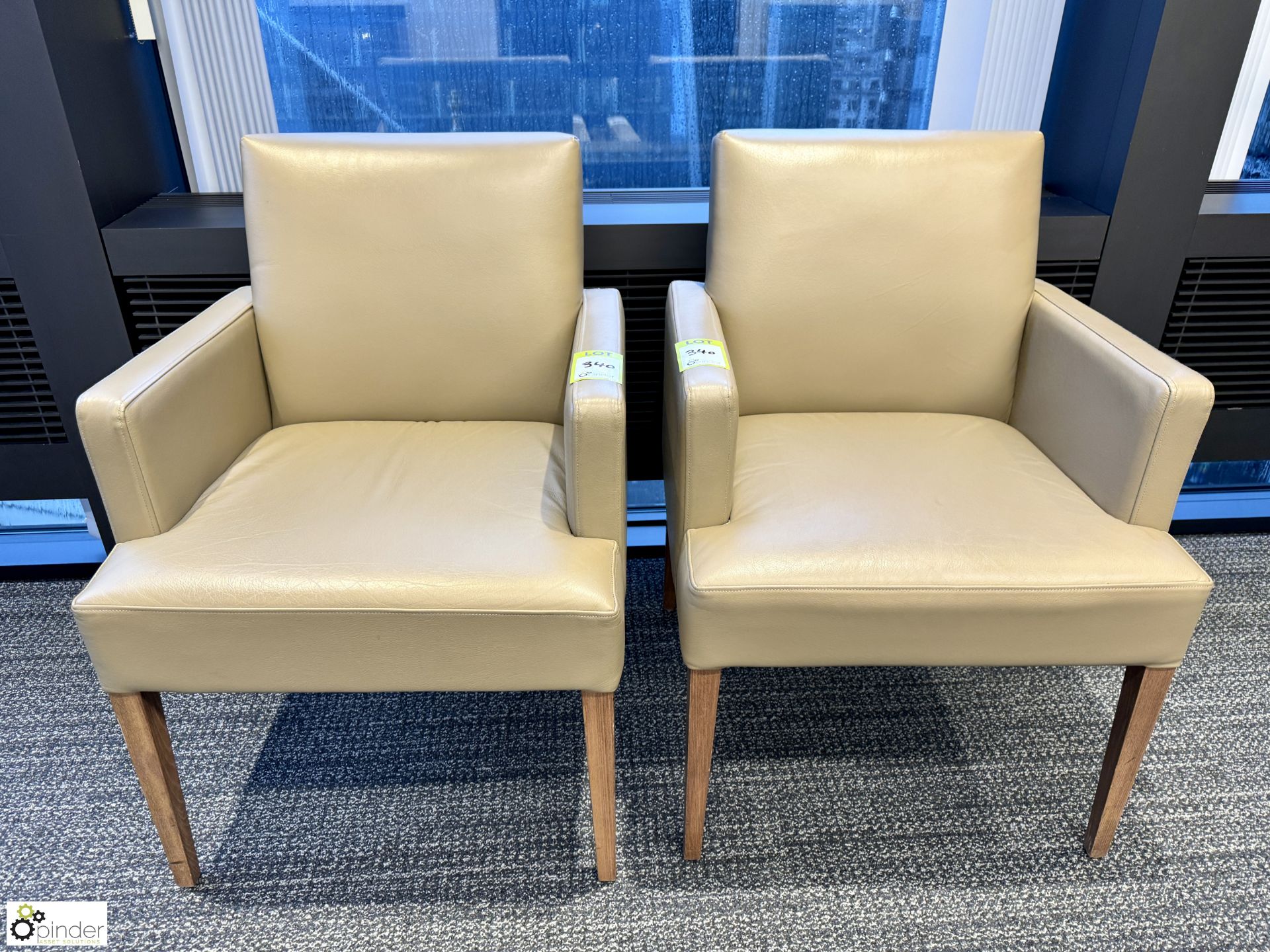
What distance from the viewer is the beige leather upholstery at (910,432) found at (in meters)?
1.20

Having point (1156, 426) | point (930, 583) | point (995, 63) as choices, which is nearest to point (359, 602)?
point (930, 583)

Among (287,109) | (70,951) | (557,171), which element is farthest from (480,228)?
(70,951)

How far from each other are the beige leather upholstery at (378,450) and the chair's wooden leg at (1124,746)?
760mm

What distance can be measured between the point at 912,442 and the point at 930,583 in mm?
376

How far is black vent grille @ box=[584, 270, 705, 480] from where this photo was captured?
5.95ft

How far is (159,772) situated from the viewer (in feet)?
4.15

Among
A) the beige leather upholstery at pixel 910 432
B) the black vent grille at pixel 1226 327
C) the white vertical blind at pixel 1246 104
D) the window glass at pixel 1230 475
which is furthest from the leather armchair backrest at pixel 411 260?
the window glass at pixel 1230 475

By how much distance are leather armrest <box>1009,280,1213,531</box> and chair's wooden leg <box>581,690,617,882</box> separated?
808 mm

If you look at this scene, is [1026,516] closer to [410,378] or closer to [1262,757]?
[1262,757]

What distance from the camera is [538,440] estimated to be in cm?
150

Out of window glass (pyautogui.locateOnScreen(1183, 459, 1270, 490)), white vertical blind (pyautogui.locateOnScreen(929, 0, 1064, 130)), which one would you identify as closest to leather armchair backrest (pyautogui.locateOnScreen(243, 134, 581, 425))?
white vertical blind (pyautogui.locateOnScreen(929, 0, 1064, 130))

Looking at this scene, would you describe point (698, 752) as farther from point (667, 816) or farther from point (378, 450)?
point (378, 450)

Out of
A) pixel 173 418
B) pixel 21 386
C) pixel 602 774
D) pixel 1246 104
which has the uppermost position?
pixel 1246 104

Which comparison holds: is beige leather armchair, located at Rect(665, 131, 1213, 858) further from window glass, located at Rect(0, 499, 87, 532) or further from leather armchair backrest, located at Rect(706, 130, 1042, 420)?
window glass, located at Rect(0, 499, 87, 532)
